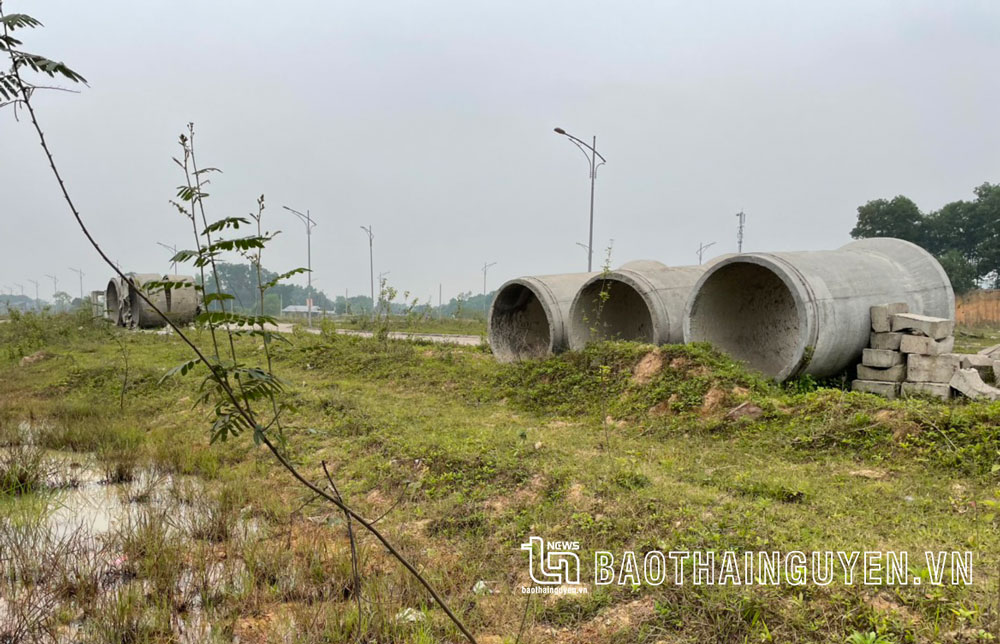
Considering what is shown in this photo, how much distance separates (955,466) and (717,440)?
6.45ft

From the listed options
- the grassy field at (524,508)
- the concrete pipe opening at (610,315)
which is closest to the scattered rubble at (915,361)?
the grassy field at (524,508)

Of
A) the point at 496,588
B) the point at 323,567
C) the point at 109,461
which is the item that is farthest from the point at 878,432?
the point at 109,461

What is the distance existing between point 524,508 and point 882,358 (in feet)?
20.5

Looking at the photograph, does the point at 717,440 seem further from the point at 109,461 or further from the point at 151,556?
the point at 109,461

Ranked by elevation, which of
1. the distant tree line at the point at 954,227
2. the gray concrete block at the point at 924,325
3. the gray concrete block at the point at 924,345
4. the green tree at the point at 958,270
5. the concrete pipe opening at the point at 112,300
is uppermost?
the distant tree line at the point at 954,227

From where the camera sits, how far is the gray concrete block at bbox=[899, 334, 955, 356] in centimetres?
788

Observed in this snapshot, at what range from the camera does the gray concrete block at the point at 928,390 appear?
7723 millimetres

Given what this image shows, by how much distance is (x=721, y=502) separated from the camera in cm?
419

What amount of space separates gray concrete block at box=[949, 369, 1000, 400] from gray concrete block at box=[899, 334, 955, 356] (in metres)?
0.35

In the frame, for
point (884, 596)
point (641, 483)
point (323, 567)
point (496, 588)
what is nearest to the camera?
point (884, 596)

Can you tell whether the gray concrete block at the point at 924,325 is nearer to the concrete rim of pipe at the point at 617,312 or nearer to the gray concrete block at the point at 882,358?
the gray concrete block at the point at 882,358

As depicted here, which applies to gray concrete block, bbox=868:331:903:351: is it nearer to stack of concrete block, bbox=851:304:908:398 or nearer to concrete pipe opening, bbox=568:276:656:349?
stack of concrete block, bbox=851:304:908:398

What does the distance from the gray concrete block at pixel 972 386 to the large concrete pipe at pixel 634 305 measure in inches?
139

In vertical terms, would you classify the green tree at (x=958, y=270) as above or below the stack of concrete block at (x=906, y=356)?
above
